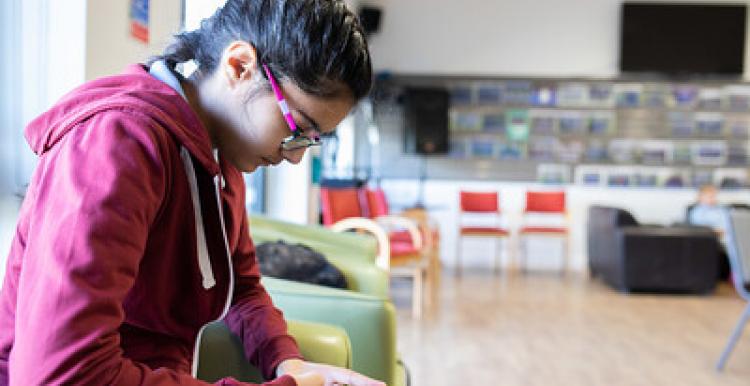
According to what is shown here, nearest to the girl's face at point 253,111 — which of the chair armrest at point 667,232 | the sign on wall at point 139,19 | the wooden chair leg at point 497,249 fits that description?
the sign on wall at point 139,19

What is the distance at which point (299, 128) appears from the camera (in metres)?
0.87

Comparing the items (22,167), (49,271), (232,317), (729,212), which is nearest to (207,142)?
(49,271)

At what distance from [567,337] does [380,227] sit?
132cm

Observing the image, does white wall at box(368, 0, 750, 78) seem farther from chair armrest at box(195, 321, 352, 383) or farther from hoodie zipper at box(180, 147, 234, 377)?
hoodie zipper at box(180, 147, 234, 377)

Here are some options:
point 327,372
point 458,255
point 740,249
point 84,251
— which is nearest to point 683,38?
point 458,255

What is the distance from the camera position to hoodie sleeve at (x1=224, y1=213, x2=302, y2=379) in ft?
3.56

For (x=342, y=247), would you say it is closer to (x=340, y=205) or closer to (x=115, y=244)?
(x=340, y=205)

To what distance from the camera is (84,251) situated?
621 millimetres

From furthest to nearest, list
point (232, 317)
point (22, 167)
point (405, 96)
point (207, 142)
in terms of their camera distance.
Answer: point (405, 96) < point (22, 167) < point (232, 317) < point (207, 142)

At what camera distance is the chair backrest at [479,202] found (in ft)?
22.5

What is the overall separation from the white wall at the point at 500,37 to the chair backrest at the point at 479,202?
1.46 m

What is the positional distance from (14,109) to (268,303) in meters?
0.92

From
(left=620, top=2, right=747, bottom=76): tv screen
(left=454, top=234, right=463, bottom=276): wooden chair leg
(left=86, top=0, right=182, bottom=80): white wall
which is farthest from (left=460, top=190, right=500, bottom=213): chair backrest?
(left=86, top=0, right=182, bottom=80): white wall

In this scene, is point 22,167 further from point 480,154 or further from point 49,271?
point 480,154
